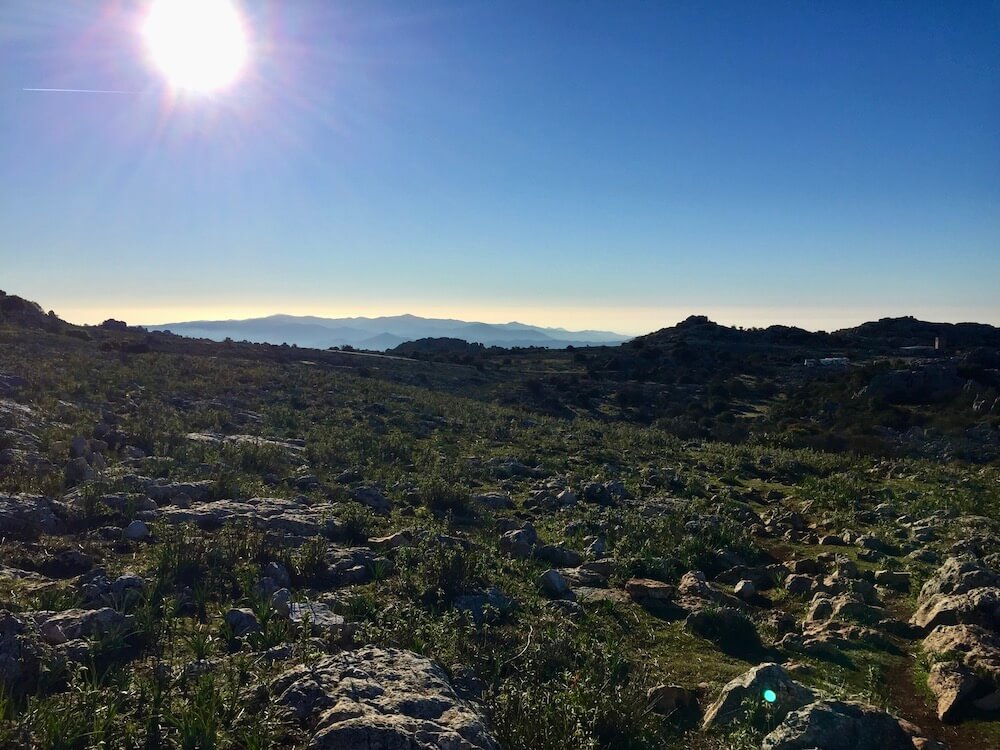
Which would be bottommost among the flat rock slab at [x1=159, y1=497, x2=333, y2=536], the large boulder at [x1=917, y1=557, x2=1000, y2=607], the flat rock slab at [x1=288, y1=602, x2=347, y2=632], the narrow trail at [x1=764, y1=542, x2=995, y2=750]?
the narrow trail at [x1=764, y1=542, x2=995, y2=750]

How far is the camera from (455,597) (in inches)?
261

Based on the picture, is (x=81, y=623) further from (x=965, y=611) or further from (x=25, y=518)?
(x=965, y=611)

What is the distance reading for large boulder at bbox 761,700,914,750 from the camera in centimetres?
415

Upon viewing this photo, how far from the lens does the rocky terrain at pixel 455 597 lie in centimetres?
410

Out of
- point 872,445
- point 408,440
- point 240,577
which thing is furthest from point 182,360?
point 872,445

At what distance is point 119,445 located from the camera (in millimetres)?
11539

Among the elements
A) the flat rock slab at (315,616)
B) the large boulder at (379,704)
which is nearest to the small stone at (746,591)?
the large boulder at (379,704)

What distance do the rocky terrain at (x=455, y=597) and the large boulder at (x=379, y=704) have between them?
2 cm

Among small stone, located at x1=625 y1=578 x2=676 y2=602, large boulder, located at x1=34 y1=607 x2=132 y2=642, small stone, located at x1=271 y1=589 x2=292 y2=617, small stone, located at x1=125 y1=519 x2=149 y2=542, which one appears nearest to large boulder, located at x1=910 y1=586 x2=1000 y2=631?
small stone, located at x1=625 y1=578 x2=676 y2=602

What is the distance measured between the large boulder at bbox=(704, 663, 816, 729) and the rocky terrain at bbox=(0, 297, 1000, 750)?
0.03 m

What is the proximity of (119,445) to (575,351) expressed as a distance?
2270 inches

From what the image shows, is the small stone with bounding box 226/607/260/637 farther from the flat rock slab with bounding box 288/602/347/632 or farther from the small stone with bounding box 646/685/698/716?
the small stone with bounding box 646/685/698/716

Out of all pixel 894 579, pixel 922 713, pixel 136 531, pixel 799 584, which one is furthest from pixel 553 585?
pixel 136 531

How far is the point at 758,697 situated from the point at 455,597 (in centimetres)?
309
